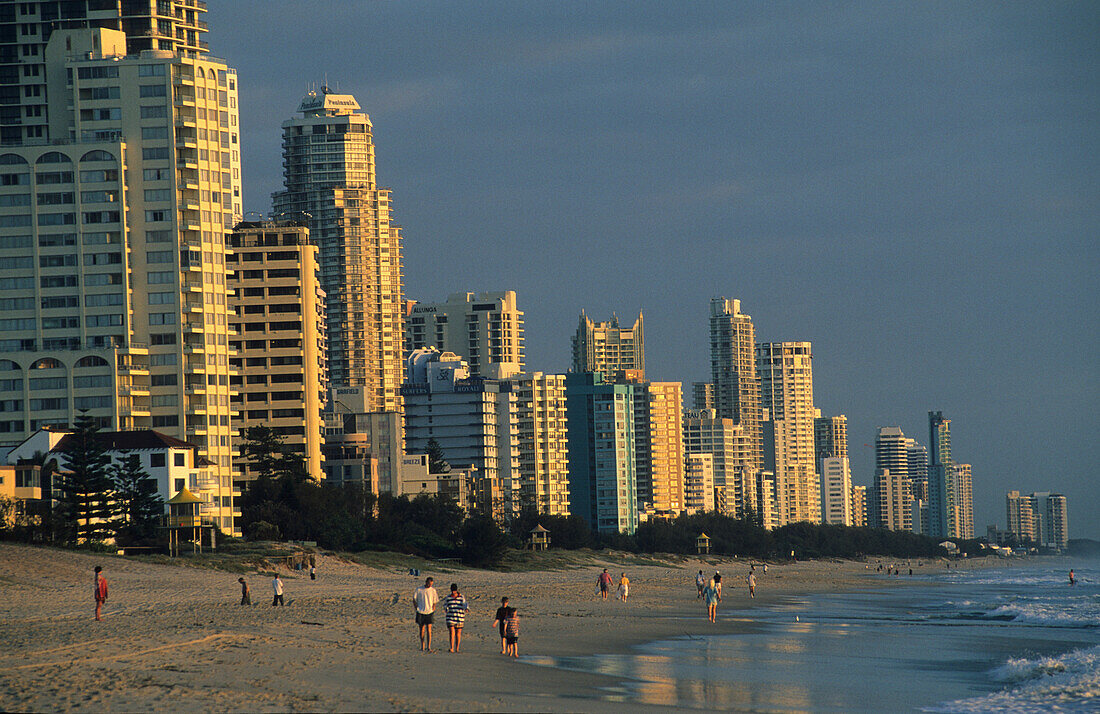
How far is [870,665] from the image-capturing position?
1307 inches

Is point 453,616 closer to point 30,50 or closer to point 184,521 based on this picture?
point 184,521

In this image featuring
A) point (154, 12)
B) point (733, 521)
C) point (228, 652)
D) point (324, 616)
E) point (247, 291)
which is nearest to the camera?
point (228, 652)

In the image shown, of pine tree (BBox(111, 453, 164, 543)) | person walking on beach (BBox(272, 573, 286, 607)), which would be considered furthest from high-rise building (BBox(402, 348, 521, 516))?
person walking on beach (BBox(272, 573, 286, 607))

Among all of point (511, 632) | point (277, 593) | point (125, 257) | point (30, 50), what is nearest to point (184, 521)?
point (277, 593)

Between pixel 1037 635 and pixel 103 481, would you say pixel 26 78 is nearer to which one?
pixel 103 481

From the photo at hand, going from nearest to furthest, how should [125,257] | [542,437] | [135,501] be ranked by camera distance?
[135,501] < [125,257] < [542,437]

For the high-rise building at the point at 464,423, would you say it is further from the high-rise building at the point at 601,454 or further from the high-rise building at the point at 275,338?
the high-rise building at the point at 275,338

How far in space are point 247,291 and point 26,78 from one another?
28464mm

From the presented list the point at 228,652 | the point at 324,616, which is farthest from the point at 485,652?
the point at 324,616

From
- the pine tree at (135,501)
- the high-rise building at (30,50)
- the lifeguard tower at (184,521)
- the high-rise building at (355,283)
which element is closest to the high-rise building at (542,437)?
the high-rise building at (355,283)

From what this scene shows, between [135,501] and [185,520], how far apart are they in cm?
342

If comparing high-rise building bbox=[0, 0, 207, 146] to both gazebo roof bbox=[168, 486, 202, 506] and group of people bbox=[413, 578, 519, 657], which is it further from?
group of people bbox=[413, 578, 519, 657]

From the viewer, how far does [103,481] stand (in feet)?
211

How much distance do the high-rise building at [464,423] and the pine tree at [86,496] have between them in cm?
10294
